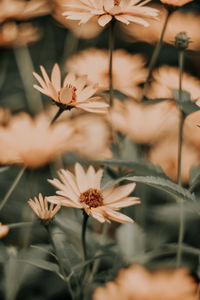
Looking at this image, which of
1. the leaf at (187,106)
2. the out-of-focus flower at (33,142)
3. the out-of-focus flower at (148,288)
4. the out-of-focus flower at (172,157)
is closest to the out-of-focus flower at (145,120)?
the out-of-focus flower at (172,157)

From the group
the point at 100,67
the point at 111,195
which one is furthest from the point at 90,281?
the point at 100,67

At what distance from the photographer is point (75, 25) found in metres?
1.57

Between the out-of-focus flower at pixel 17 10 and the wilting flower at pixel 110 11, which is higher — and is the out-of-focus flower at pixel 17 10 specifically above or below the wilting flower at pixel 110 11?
below

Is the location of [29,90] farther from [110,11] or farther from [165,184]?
[165,184]

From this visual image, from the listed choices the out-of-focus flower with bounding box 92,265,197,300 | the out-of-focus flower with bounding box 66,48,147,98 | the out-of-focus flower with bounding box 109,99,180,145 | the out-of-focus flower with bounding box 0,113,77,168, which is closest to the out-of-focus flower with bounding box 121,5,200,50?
the out-of-focus flower with bounding box 66,48,147,98

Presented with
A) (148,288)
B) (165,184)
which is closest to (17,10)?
(165,184)

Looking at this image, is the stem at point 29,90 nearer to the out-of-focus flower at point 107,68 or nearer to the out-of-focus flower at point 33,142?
the out-of-focus flower at point 107,68

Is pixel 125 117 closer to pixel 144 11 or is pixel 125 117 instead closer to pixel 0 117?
pixel 0 117

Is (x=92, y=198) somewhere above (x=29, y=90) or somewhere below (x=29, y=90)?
above

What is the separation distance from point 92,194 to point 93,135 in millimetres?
525

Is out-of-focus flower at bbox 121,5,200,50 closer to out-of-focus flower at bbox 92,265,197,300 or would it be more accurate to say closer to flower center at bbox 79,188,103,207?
flower center at bbox 79,188,103,207

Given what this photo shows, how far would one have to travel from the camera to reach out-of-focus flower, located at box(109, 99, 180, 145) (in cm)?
118

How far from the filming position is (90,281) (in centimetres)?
83

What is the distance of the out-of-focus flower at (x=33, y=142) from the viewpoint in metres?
0.94
